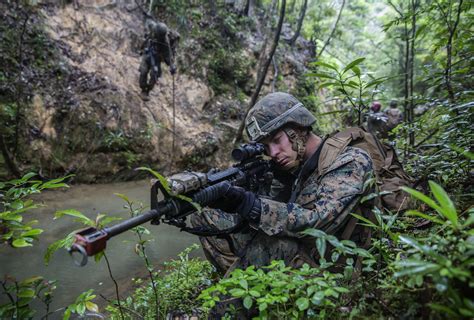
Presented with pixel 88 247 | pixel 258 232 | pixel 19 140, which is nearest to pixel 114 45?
pixel 19 140

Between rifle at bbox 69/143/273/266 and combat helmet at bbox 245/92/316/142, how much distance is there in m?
0.24

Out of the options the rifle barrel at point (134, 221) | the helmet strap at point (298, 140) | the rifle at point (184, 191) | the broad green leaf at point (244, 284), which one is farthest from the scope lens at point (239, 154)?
the broad green leaf at point (244, 284)

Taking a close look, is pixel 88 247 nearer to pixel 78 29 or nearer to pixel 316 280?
pixel 316 280

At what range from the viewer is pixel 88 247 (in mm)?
1341

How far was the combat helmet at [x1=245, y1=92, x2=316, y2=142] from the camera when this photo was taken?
107 inches

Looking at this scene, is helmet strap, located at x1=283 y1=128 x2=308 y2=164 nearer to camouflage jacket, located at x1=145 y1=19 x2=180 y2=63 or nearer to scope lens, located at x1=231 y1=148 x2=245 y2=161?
scope lens, located at x1=231 y1=148 x2=245 y2=161

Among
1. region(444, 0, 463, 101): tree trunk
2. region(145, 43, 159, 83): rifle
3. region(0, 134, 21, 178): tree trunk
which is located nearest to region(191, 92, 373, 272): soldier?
region(444, 0, 463, 101): tree trunk

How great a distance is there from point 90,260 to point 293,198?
2.97 meters

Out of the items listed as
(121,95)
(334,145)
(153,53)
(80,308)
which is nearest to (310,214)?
(334,145)

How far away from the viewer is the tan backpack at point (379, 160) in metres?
2.43

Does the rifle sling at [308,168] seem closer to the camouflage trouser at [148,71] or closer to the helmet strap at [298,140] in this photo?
the helmet strap at [298,140]

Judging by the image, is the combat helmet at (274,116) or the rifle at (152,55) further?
the rifle at (152,55)

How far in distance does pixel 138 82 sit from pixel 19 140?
377 centimetres

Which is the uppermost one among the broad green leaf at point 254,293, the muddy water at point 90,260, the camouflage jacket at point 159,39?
the camouflage jacket at point 159,39
